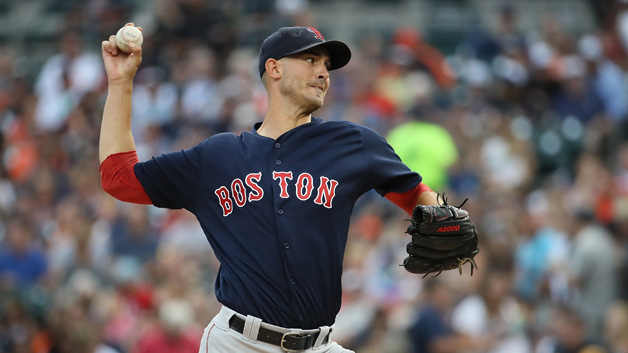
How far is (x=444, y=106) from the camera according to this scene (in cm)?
1098

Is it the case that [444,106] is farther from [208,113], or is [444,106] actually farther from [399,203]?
[399,203]

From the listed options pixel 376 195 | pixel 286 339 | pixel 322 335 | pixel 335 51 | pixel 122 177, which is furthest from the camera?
pixel 376 195

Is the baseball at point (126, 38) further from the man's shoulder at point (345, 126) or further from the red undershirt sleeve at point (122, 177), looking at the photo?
the man's shoulder at point (345, 126)

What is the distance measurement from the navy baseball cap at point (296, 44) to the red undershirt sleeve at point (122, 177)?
759 mm

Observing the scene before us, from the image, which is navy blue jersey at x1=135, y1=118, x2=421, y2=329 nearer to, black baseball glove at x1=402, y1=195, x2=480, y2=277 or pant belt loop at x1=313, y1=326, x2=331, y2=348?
pant belt loop at x1=313, y1=326, x2=331, y2=348

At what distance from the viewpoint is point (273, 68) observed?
4465 mm

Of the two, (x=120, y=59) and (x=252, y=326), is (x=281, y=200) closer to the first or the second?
(x=252, y=326)

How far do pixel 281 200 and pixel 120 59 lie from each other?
3.40ft

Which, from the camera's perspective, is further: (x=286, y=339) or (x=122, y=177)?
(x=122, y=177)

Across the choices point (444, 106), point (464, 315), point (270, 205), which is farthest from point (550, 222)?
point (270, 205)

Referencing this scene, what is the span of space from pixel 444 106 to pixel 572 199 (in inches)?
96.4

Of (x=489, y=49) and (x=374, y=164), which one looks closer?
(x=374, y=164)

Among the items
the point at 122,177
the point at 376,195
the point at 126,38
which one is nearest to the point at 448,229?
the point at 122,177

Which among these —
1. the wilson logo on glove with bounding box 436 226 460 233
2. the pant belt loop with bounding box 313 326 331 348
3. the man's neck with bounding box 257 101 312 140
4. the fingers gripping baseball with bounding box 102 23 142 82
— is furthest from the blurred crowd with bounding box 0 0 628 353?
the fingers gripping baseball with bounding box 102 23 142 82
